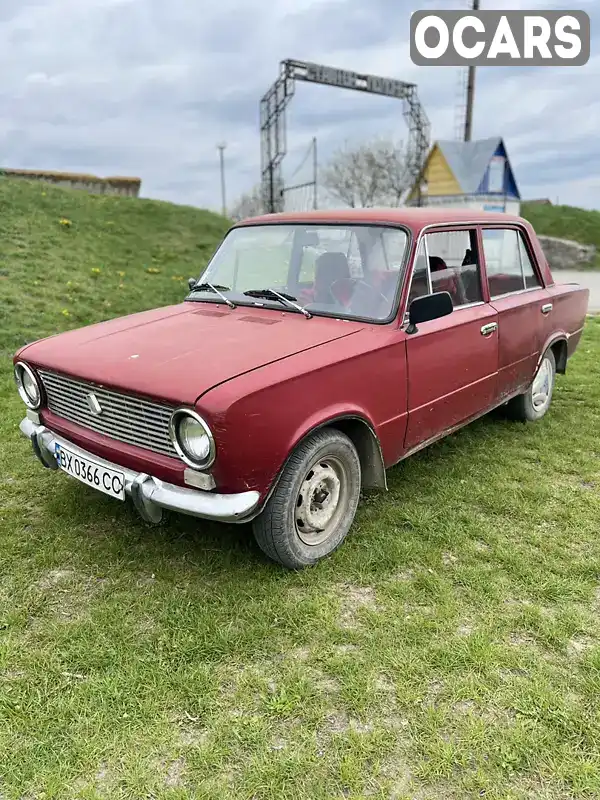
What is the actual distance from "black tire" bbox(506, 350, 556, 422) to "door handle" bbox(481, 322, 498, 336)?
3.57 feet

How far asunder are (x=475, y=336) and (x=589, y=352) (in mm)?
4691

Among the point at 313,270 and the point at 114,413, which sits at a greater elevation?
the point at 313,270

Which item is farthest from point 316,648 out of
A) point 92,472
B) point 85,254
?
point 85,254

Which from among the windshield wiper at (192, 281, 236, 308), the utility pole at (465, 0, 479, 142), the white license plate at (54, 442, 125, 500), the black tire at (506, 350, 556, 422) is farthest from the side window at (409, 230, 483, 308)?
the utility pole at (465, 0, 479, 142)

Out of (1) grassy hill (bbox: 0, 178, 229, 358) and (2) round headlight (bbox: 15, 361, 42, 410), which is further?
(1) grassy hill (bbox: 0, 178, 229, 358)

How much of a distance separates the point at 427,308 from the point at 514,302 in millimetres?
1530

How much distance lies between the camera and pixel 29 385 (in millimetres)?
3689

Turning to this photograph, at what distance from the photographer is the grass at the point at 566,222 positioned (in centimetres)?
2580

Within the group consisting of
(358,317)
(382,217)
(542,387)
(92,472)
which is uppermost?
(382,217)

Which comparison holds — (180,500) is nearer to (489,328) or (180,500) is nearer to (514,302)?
(489,328)

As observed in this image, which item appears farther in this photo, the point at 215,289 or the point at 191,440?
the point at 215,289

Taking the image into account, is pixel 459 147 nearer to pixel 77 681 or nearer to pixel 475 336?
pixel 475 336

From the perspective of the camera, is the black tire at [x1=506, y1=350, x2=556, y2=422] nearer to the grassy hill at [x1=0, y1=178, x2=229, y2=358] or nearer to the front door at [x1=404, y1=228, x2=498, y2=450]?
the front door at [x1=404, y1=228, x2=498, y2=450]

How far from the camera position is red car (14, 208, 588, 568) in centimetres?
281
